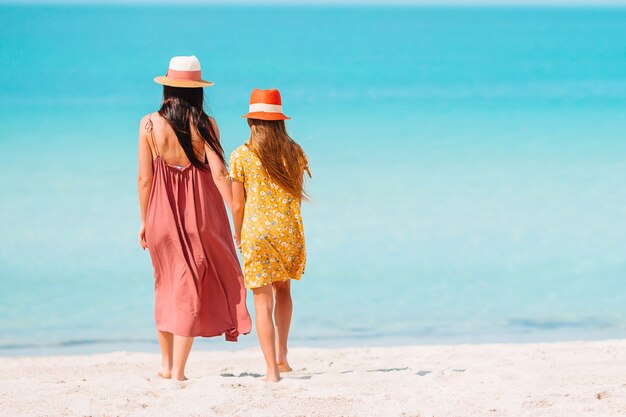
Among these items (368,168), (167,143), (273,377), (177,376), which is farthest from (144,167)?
(368,168)

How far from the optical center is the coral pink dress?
5211mm

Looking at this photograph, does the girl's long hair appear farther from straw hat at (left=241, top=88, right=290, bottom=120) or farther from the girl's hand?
the girl's hand

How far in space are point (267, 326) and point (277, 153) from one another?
33.1 inches

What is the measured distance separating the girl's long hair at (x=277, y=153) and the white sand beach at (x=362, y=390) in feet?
3.15

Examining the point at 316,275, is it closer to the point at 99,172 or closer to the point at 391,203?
the point at 391,203

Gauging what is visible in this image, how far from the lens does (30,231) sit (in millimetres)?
11336

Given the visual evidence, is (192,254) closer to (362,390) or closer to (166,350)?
(166,350)

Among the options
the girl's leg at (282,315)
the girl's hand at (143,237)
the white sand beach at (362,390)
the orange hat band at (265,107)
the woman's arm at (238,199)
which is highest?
the orange hat band at (265,107)

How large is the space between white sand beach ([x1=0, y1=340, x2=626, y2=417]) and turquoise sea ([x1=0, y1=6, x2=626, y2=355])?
1777 millimetres

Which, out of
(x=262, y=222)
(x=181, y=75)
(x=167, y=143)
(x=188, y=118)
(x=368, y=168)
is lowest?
(x=262, y=222)

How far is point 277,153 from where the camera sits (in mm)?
5051

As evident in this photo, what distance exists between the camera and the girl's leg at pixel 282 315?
17.4 ft

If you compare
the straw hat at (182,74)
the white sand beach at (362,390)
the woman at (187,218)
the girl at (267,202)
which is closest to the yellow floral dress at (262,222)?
the girl at (267,202)

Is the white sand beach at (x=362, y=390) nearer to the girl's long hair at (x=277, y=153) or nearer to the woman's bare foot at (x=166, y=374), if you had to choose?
the woman's bare foot at (x=166, y=374)
